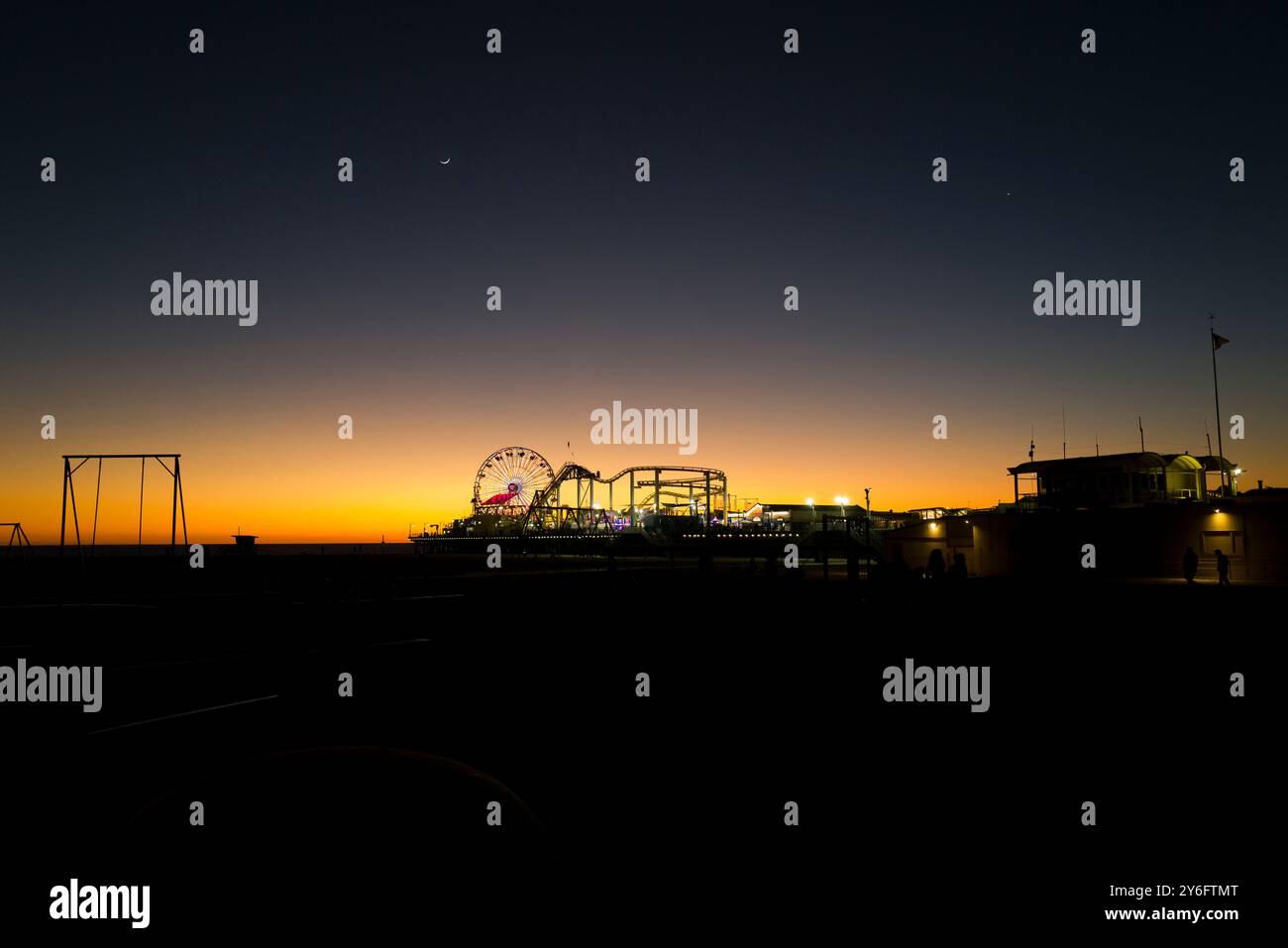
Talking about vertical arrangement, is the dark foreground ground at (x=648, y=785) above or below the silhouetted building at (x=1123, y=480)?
below

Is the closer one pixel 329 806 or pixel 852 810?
pixel 329 806

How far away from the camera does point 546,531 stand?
376 ft

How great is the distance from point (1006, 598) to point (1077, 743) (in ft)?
58.8

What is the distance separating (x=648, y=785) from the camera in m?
6.34

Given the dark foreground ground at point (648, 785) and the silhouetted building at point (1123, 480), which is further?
the silhouetted building at point (1123, 480)

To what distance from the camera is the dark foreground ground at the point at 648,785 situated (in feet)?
6.21

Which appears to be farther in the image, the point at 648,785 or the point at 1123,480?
the point at 1123,480

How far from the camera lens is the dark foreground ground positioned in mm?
1893
